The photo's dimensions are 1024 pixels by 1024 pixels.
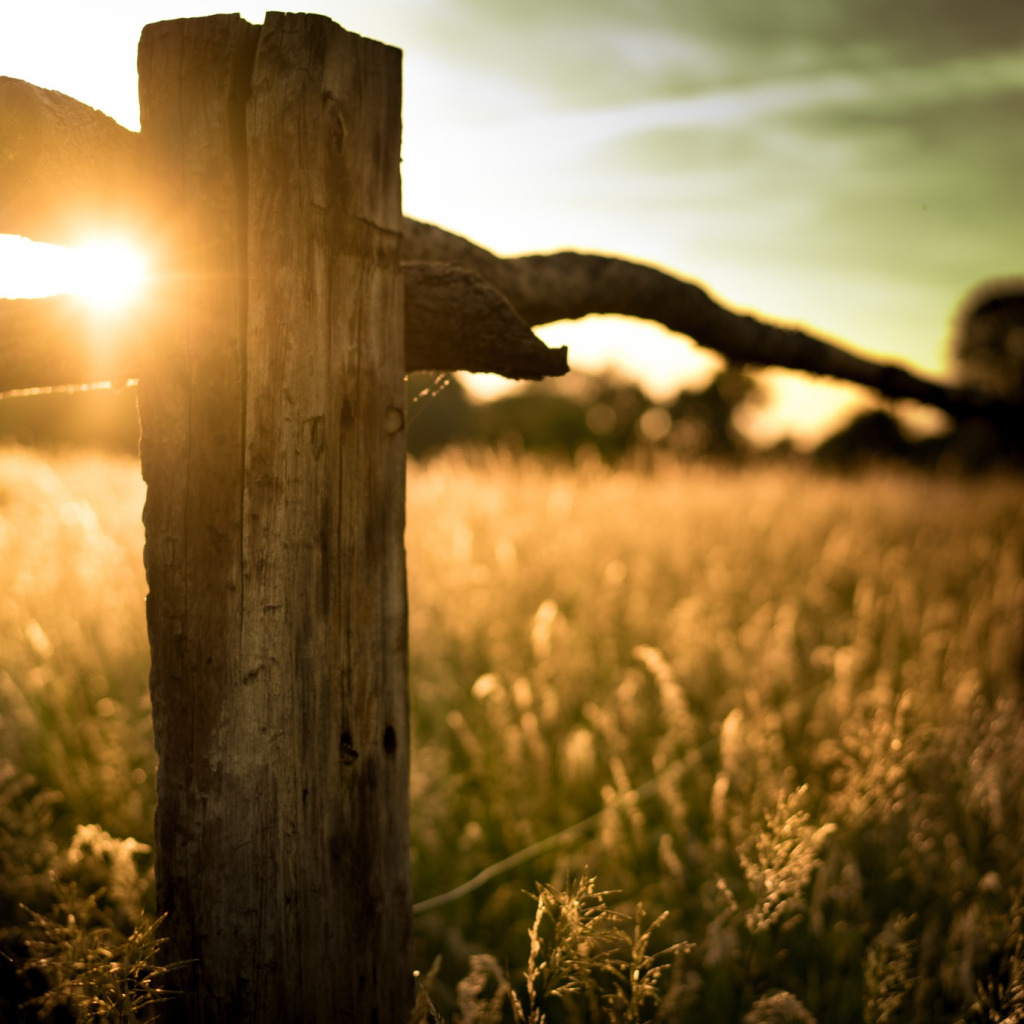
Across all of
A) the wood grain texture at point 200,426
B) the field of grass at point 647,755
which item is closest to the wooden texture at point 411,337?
the wood grain texture at point 200,426

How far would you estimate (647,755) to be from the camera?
3.21m

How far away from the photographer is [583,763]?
8.91 feet

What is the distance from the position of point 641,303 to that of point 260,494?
1.13m

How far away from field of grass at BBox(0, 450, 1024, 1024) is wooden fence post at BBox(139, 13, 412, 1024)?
310 millimetres

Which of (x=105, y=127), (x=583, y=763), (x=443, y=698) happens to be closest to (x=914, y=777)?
(x=583, y=763)

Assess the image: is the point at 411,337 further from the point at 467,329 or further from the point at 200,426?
the point at 200,426

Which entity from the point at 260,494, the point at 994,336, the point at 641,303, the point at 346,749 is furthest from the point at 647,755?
the point at 994,336

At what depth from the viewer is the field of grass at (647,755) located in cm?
182

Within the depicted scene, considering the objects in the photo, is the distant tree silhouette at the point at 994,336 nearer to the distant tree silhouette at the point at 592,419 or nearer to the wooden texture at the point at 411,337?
the distant tree silhouette at the point at 592,419

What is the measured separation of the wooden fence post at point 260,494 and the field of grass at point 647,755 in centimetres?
31

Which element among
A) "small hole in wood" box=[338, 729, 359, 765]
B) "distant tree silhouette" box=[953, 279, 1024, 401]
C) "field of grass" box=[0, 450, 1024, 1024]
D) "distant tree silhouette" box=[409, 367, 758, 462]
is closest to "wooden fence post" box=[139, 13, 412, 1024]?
"small hole in wood" box=[338, 729, 359, 765]

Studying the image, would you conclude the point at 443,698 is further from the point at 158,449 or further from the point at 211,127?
the point at 211,127

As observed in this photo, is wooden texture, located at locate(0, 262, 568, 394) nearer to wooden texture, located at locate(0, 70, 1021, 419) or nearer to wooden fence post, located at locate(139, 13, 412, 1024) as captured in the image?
wooden texture, located at locate(0, 70, 1021, 419)

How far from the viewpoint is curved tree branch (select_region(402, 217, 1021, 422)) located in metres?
1.57
